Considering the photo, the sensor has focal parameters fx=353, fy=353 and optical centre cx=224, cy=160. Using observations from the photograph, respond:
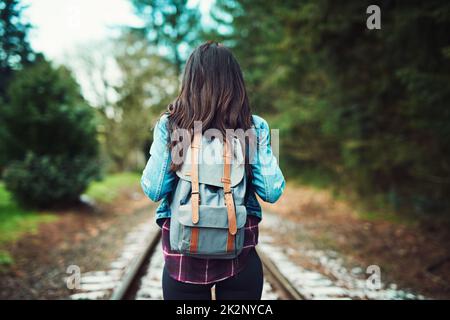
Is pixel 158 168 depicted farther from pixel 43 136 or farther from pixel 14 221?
pixel 43 136

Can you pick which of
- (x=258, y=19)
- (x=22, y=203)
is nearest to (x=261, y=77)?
(x=258, y=19)

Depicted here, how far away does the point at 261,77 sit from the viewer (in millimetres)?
14406

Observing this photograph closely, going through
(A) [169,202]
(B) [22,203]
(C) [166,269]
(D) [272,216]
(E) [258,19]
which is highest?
(E) [258,19]

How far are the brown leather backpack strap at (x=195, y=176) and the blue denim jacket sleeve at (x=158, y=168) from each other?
0.15 meters

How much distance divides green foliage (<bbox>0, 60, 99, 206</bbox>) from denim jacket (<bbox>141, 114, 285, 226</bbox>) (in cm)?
775

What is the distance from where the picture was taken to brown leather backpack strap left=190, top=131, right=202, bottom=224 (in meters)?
1.64

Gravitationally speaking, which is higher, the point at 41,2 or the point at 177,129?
the point at 41,2

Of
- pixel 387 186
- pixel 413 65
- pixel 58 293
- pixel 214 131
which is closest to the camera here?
pixel 214 131

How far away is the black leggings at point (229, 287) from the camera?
1.81m

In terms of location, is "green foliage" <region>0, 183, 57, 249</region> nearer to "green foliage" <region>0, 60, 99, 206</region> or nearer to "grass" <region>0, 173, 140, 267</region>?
"grass" <region>0, 173, 140, 267</region>
